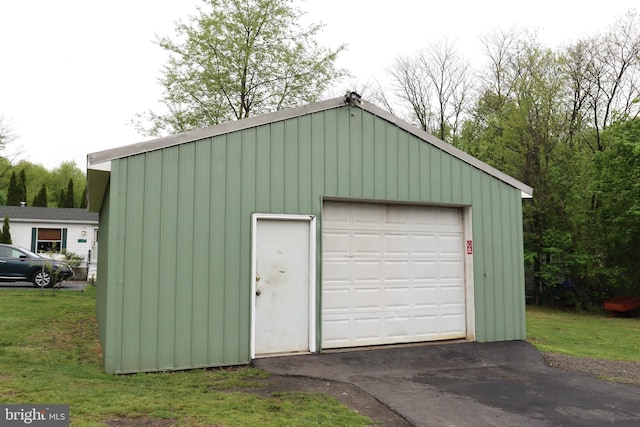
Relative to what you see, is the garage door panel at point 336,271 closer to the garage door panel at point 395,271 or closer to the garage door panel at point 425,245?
the garage door panel at point 395,271

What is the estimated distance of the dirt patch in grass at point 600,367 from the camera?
19.4ft

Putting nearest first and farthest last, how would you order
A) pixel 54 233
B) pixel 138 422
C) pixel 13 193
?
pixel 138 422, pixel 54 233, pixel 13 193

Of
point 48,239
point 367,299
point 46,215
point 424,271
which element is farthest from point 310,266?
point 46,215

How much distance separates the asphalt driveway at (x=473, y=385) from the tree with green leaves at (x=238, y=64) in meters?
13.5

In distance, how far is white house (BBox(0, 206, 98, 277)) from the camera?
21.3m

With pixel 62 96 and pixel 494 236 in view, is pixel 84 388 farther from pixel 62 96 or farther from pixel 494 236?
pixel 62 96

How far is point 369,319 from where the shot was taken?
281 inches

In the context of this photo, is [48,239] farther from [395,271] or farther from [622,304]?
[622,304]

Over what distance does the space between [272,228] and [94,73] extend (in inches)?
500

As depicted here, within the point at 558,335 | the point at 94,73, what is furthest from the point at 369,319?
the point at 94,73

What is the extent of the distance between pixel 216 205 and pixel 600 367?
5760mm

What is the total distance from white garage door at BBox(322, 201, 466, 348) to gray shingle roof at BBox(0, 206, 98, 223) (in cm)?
1861

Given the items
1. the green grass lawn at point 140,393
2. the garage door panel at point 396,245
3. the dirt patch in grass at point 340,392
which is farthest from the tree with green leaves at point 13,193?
the dirt patch in grass at point 340,392

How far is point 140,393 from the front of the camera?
4.69m
